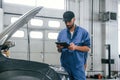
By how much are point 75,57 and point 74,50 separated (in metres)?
0.10

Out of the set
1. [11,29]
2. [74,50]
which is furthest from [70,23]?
[11,29]

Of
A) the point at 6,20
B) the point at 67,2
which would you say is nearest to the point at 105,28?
the point at 67,2

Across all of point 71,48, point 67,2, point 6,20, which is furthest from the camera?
point 67,2

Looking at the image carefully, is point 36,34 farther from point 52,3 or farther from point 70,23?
point 70,23

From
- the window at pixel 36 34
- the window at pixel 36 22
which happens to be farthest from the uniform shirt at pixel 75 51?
the window at pixel 36 22

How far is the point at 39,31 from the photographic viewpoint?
10.7m

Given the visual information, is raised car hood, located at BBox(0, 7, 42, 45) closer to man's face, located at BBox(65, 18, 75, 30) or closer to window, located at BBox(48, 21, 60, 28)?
man's face, located at BBox(65, 18, 75, 30)

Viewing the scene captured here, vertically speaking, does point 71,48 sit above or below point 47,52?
above

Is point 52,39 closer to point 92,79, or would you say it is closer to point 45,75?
point 92,79

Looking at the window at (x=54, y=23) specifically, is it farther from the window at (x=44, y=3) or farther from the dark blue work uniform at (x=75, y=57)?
the dark blue work uniform at (x=75, y=57)

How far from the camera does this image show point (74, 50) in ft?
11.2

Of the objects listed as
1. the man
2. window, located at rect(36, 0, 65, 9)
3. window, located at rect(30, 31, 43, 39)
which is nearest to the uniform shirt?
the man

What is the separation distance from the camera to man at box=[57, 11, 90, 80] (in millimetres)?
3428

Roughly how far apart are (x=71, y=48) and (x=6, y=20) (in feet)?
23.1
